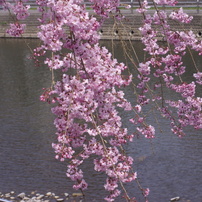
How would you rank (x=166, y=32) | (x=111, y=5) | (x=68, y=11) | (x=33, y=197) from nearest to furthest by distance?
(x=68, y=11), (x=111, y=5), (x=166, y=32), (x=33, y=197)

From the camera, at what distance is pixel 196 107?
354 inches

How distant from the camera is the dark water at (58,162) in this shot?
39.1 ft

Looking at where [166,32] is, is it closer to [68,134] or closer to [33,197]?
[68,134]

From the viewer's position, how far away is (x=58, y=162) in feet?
45.1

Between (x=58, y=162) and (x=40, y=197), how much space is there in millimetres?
2329

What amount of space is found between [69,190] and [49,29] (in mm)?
6285

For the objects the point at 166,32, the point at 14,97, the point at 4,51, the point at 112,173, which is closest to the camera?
the point at 112,173

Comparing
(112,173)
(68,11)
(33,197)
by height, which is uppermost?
(68,11)

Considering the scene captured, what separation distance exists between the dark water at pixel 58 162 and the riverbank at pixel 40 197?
0.62ft

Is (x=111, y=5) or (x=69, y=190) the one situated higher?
(x=111, y=5)

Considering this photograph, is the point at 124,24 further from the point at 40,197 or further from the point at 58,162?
the point at 40,197

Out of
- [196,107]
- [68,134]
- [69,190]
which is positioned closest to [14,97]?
[69,190]

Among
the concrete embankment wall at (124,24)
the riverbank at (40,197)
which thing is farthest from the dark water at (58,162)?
the concrete embankment wall at (124,24)

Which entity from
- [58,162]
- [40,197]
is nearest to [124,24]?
[58,162]
